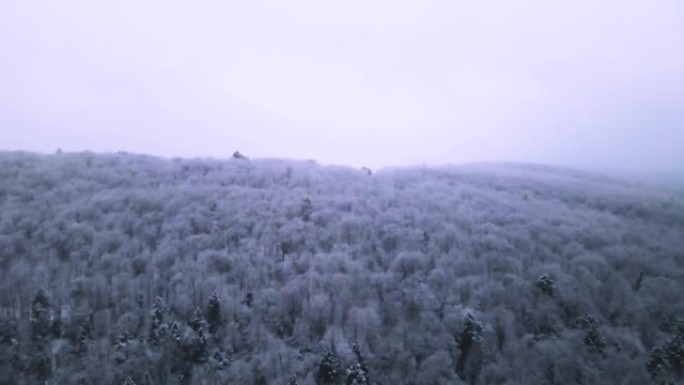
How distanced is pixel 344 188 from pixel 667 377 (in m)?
21.9

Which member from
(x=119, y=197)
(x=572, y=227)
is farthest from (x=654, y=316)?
(x=119, y=197)

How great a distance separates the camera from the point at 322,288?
20.0 meters

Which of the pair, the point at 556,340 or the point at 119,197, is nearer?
the point at 556,340

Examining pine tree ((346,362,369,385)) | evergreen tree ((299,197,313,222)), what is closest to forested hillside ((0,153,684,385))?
pine tree ((346,362,369,385))

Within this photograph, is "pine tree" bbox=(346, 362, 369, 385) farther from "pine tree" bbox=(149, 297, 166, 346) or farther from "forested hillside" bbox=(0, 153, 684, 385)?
"pine tree" bbox=(149, 297, 166, 346)

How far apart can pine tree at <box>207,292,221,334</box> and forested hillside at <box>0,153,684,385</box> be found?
0.07 metres

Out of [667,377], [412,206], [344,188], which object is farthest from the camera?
[344,188]

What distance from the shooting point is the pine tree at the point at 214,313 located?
17.9 meters

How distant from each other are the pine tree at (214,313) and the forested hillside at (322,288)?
0.22ft

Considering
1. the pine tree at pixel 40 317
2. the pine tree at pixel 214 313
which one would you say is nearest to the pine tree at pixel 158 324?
the pine tree at pixel 214 313

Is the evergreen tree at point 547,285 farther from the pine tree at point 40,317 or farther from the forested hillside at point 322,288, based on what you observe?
the pine tree at point 40,317

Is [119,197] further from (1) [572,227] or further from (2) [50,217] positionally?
(1) [572,227]

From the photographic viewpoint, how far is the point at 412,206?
2981cm

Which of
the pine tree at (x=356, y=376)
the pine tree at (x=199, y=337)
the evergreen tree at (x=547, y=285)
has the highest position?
the evergreen tree at (x=547, y=285)
